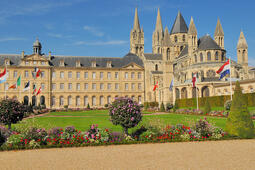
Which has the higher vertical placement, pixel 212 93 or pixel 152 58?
pixel 152 58

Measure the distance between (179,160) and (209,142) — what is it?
351 centimetres

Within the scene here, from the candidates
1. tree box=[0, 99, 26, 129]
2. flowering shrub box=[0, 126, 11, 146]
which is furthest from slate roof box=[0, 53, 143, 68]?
flowering shrub box=[0, 126, 11, 146]

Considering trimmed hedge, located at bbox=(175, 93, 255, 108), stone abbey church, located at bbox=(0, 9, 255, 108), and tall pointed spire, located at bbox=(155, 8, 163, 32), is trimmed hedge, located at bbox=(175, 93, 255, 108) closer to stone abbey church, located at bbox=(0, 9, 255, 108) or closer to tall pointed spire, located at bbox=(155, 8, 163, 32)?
stone abbey church, located at bbox=(0, 9, 255, 108)

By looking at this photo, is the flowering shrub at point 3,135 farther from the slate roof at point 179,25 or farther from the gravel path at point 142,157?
the slate roof at point 179,25

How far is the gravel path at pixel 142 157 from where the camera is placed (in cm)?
647

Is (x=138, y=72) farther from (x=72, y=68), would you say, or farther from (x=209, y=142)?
(x=209, y=142)

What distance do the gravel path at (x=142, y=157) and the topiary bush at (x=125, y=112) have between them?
118 centimetres

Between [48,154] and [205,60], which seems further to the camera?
[205,60]

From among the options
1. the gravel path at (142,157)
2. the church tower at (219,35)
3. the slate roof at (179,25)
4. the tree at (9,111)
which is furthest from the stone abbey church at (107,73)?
the gravel path at (142,157)

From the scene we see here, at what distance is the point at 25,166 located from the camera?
656cm

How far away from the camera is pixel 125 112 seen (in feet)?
34.1

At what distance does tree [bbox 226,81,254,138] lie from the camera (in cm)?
1055

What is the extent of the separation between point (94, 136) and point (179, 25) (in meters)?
64.3

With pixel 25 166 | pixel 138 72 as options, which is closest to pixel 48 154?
pixel 25 166
